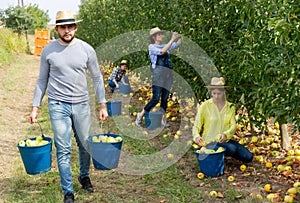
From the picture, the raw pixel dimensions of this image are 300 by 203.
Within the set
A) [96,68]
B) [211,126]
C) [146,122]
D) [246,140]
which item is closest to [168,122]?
[146,122]

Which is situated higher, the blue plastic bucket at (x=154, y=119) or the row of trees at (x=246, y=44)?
the row of trees at (x=246, y=44)

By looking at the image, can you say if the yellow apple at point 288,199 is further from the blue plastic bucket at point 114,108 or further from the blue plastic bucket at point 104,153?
the blue plastic bucket at point 114,108

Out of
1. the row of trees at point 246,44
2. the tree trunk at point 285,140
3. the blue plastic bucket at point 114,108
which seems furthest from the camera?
the blue plastic bucket at point 114,108

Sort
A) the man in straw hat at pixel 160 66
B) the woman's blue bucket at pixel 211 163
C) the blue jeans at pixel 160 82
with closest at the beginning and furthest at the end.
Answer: the woman's blue bucket at pixel 211 163 < the man in straw hat at pixel 160 66 < the blue jeans at pixel 160 82

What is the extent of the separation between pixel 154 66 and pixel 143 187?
2619 mm

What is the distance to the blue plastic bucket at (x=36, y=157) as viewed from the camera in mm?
3951

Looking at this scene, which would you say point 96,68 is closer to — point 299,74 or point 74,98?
point 74,98

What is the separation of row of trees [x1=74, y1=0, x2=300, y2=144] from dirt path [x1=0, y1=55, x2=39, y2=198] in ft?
8.10

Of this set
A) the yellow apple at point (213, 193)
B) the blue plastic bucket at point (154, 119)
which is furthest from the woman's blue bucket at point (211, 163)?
the blue plastic bucket at point (154, 119)

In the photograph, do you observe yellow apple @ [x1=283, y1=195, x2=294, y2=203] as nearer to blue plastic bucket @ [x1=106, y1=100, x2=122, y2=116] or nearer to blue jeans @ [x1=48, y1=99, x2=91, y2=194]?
blue jeans @ [x1=48, y1=99, x2=91, y2=194]

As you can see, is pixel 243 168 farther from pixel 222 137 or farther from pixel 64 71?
pixel 64 71

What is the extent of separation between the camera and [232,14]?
473 cm

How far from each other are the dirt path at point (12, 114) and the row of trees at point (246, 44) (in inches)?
97.2

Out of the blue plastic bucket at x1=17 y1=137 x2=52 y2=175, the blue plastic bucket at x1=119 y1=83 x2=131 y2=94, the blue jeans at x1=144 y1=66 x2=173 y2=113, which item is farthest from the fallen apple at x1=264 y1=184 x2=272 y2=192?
the blue plastic bucket at x1=119 y1=83 x2=131 y2=94
